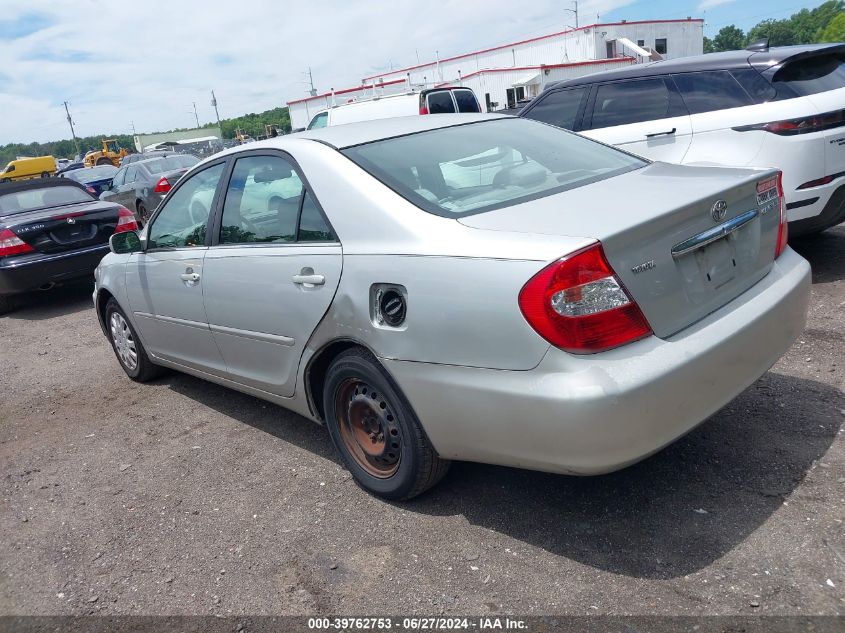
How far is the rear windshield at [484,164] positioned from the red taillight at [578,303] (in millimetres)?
589

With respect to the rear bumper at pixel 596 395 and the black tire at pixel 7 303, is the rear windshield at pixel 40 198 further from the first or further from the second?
the rear bumper at pixel 596 395

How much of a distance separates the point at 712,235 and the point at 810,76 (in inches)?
140

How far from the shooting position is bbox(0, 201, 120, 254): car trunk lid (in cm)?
845

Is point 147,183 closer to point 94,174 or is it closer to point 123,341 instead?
point 94,174

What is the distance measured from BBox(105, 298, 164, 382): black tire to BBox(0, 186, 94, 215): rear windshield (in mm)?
4404

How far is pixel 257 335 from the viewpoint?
3.69 m

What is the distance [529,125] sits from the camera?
399 cm

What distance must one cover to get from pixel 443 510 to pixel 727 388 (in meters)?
1.29

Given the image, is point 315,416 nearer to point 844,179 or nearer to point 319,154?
point 319,154

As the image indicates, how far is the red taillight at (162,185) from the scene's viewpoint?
13.7 metres

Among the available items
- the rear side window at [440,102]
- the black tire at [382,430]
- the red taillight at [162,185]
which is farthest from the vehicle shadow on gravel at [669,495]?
the rear side window at [440,102]

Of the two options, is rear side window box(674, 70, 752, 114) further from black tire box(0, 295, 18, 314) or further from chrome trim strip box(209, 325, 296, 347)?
black tire box(0, 295, 18, 314)

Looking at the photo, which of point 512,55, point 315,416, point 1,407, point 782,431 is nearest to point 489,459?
point 315,416

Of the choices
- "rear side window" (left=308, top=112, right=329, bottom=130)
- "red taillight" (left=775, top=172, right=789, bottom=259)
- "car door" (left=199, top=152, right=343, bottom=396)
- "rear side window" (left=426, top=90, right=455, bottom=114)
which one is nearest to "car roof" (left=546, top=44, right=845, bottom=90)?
"red taillight" (left=775, top=172, right=789, bottom=259)
